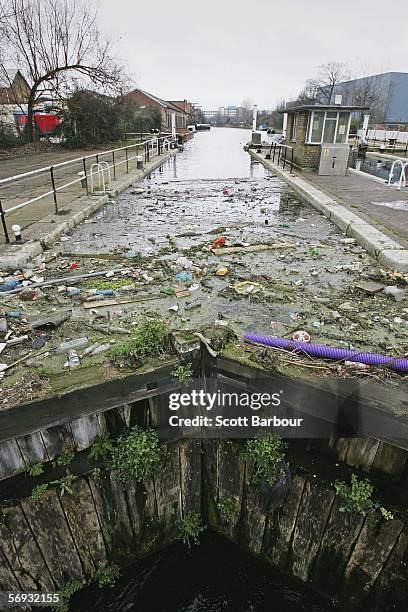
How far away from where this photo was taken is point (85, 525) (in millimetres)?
2885

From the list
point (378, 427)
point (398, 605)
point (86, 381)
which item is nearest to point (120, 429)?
point (86, 381)

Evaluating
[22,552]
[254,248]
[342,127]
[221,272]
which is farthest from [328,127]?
[22,552]

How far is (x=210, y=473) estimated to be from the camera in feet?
10.5

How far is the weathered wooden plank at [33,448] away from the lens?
2.56 m

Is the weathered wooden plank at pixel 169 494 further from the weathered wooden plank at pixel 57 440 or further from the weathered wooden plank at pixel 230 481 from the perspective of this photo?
the weathered wooden plank at pixel 57 440

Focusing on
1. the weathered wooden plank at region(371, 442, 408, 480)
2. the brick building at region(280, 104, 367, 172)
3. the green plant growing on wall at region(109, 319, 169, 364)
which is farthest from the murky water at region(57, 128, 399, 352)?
the brick building at region(280, 104, 367, 172)

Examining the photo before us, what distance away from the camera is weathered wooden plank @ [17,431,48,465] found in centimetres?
256

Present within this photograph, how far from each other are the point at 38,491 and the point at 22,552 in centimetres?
58

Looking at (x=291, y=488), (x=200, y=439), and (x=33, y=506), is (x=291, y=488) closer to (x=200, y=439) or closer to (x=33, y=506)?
(x=200, y=439)

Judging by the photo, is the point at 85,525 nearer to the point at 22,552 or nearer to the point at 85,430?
the point at 22,552

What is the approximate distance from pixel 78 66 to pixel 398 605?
27.7m

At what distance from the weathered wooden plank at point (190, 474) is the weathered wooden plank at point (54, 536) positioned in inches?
36.8

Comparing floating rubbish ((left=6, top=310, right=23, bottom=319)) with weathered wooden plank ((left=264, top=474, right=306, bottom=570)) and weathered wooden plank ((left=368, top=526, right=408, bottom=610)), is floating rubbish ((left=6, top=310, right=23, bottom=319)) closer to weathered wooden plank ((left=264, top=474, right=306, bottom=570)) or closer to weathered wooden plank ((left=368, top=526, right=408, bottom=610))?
weathered wooden plank ((left=264, top=474, right=306, bottom=570))

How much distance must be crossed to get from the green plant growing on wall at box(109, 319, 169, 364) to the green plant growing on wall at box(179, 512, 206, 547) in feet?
5.01
